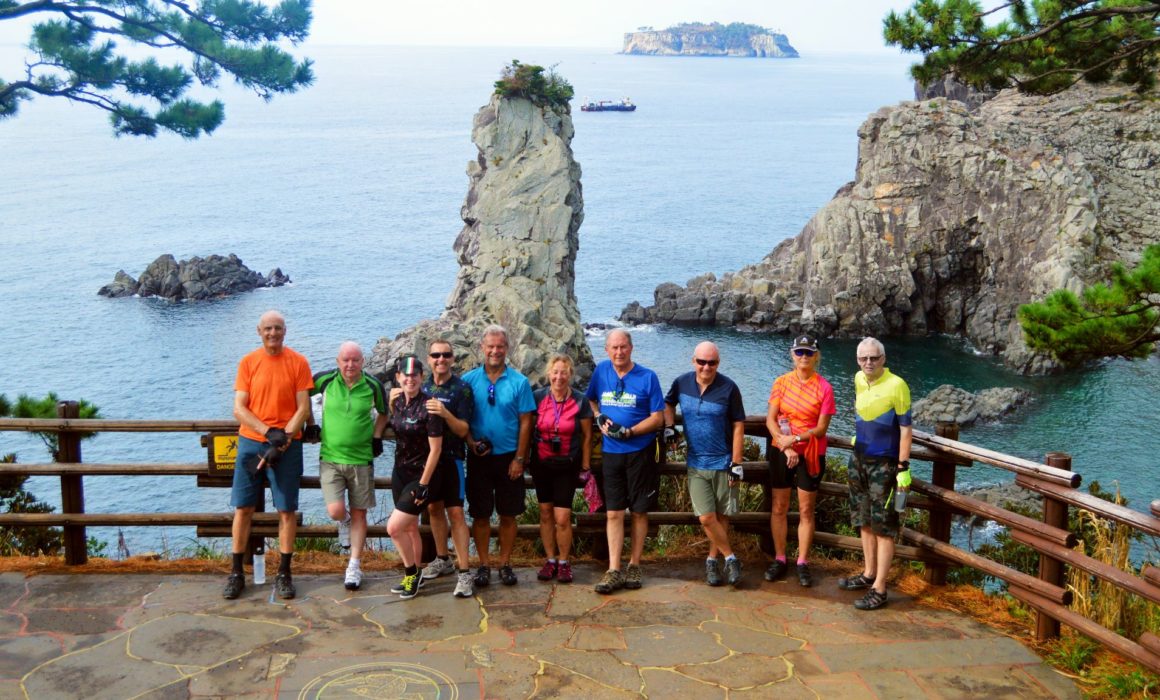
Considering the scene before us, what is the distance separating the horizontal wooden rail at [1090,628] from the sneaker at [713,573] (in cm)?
220

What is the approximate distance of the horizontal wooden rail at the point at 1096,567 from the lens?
21.9 feet

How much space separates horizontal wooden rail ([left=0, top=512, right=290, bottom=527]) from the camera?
893cm

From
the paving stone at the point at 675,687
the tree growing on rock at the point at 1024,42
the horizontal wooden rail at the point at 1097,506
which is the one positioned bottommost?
the paving stone at the point at 675,687

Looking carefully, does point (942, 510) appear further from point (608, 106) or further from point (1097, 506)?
point (608, 106)

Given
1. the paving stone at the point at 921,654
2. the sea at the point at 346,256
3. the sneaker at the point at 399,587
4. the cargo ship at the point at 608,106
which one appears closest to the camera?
the paving stone at the point at 921,654

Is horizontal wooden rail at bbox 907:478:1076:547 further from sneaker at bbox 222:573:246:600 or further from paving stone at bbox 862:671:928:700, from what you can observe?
sneaker at bbox 222:573:246:600

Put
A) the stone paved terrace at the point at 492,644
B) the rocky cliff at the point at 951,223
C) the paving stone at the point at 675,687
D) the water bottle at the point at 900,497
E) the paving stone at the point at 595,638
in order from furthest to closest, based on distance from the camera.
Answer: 1. the rocky cliff at the point at 951,223
2. the water bottle at the point at 900,497
3. the paving stone at the point at 595,638
4. the stone paved terrace at the point at 492,644
5. the paving stone at the point at 675,687

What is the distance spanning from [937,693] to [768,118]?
19079 centimetres

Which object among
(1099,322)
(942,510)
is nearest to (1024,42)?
(1099,322)

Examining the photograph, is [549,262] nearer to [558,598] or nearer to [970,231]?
[970,231]

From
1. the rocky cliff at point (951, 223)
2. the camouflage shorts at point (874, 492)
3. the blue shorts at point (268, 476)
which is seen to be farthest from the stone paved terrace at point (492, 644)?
the rocky cliff at point (951, 223)

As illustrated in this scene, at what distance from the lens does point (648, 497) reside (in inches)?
336

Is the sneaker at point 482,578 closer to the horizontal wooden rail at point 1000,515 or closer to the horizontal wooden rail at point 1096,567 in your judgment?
the horizontal wooden rail at point 1000,515

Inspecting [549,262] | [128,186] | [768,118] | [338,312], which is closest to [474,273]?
[549,262]
